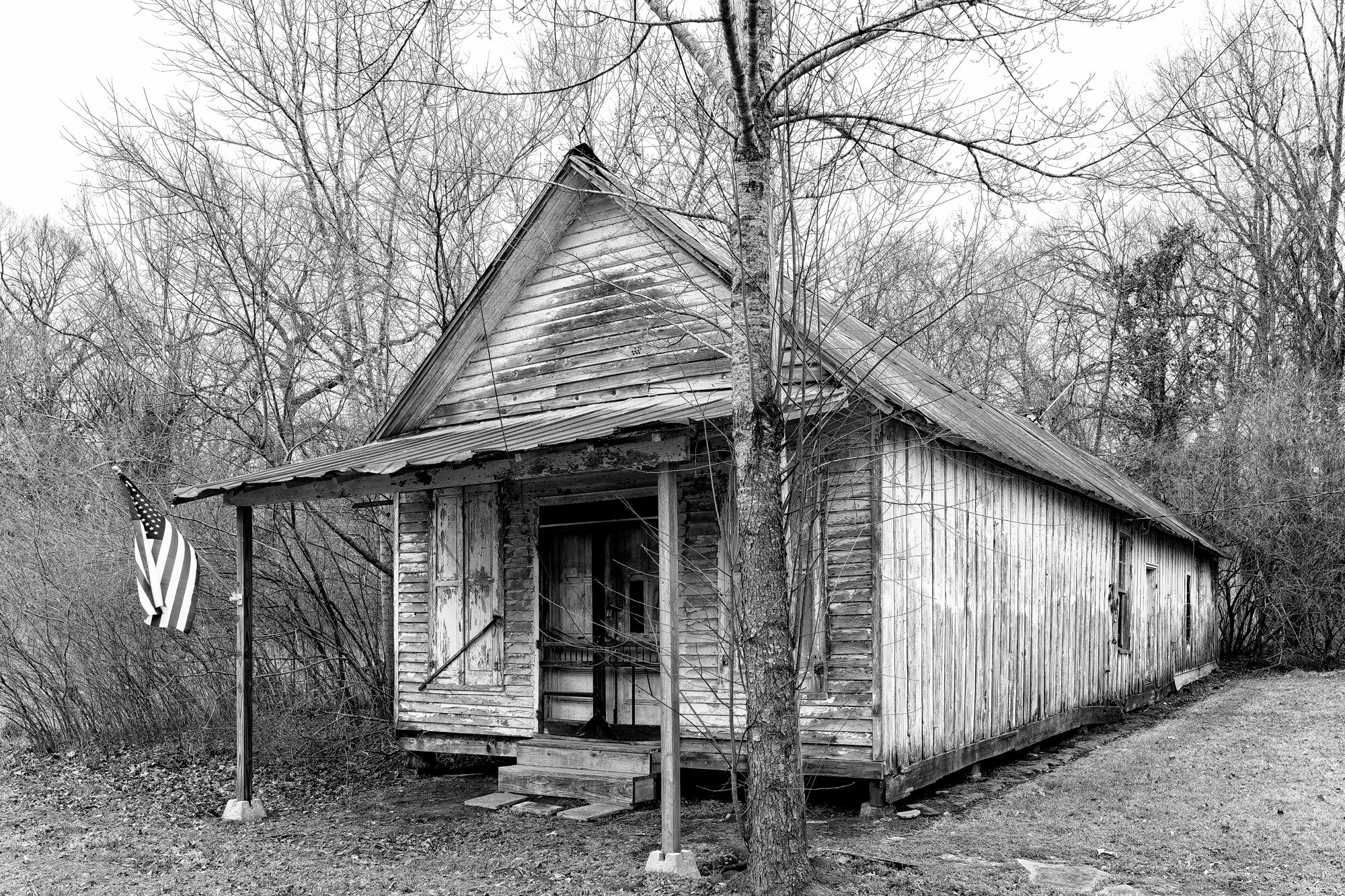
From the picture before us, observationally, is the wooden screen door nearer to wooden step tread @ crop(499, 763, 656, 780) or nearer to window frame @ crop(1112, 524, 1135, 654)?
wooden step tread @ crop(499, 763, 656, 780)

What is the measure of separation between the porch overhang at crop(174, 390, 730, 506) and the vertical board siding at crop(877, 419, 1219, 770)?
67.5 inches

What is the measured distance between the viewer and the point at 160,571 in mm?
9406

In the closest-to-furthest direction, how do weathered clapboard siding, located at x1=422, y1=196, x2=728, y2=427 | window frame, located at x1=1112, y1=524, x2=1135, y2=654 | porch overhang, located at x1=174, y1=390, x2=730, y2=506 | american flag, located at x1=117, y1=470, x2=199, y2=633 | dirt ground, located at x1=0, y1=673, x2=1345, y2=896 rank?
1. dirt ground, located at x1=0, y1=673, x2=1345, y2=896
2. porch overhang, located at x1=174, y1=390, x2=730, y2=506
3. american flag, located at x1=117, y1=470, x2=199, y2=633
4. weathered clapboard siding, located at x1=422, y1=196, x2=728, y2=427
5. window frame, located at x1=1112, y1=524, x2=1135, y2=654

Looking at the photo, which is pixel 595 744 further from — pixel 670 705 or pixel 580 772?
pixel 670 705

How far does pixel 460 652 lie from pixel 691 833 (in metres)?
3.51

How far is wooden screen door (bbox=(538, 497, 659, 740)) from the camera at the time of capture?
409 inches

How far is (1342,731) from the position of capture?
1237cm

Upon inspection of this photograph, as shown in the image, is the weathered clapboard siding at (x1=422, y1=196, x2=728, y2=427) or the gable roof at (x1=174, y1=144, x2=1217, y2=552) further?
the weathered clapboard siding at (x1=422, y1=196, x2=728, y2=427)

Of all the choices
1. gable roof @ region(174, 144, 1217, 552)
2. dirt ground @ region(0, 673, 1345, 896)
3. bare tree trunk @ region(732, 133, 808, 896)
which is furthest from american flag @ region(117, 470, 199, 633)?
bare tree trunk @ region(732, 133, 808, 896)

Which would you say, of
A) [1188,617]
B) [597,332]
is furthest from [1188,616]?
[597,332]

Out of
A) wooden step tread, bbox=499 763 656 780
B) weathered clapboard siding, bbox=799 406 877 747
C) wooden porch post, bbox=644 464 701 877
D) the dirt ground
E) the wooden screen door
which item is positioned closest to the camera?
the dirt ground

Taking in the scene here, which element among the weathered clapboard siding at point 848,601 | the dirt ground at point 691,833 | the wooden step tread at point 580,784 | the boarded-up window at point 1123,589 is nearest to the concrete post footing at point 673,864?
the dirt ground at point 691,833

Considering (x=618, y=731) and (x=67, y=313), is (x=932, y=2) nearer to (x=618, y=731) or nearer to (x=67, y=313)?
(x=618, y=731)

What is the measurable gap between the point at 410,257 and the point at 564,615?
701cm
